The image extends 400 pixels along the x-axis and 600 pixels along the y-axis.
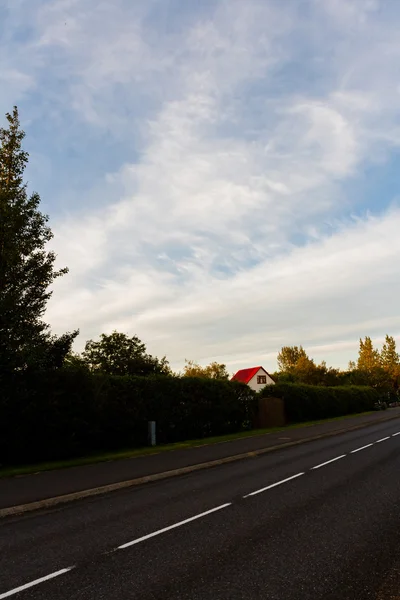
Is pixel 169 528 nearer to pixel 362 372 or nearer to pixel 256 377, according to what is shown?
pixel 362 372

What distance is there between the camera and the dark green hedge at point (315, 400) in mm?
35406

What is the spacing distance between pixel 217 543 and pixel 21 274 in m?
15.1

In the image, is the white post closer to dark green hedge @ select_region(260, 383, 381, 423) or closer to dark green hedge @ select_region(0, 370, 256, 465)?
dark green hedge @ select_region(0, 370, 256, 465)

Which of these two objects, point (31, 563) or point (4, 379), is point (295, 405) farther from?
point (31, 563)

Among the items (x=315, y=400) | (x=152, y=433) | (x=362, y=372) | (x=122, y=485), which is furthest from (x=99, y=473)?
(x=362, y=372)

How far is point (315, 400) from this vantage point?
128 ft

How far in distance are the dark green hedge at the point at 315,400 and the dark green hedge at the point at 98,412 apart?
8.69 m

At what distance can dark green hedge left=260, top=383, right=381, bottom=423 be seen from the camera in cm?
3541

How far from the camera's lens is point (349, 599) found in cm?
448

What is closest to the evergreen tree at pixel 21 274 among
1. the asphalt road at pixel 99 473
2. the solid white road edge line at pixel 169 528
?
the asphalt road at pixel 99 473

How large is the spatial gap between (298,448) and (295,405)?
17825 mm

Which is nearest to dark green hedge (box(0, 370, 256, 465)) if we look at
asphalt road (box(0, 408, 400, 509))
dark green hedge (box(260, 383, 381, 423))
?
asphalt road (box(0, 408, 400, 509))

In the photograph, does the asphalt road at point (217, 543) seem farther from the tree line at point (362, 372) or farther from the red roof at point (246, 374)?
the red roof at point (246, 374)

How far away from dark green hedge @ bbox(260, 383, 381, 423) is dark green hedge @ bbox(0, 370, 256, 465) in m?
8.69
